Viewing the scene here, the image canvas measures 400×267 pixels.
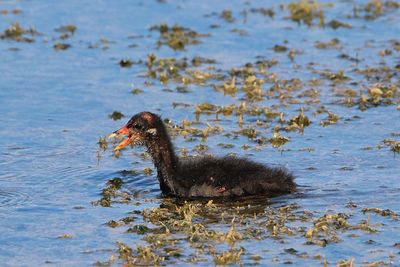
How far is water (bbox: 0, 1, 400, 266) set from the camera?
35.0 ft

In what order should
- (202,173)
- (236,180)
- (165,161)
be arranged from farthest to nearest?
(165,161), (202,173), (236,180)

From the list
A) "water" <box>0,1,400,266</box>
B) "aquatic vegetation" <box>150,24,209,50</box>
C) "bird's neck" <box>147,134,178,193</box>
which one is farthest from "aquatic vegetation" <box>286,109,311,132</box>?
"aquatic vegetation" <box>150,24,209,50</box>

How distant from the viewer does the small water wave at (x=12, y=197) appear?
11.9 m

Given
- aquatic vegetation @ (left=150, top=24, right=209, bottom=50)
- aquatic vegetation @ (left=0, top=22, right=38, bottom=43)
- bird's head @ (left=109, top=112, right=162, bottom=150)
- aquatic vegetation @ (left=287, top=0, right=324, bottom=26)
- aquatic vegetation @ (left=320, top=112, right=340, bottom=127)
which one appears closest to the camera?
bird's head @ (left=109, top=112, right=162, bottom=150)

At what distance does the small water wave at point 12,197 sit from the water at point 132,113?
2 cm

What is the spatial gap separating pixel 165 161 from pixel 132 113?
9.80 feet

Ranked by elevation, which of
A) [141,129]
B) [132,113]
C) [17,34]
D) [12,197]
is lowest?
[12,197]

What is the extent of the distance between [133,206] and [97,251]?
5.45 ft

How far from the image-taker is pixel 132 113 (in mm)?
15586

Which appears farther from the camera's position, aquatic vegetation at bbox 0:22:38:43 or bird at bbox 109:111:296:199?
aquatic vegetation at bbox 0:22:38:43

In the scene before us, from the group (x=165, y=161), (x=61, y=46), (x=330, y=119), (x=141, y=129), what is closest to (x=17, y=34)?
(x=61, y=46)

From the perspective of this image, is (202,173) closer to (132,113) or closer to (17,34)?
(132,113)

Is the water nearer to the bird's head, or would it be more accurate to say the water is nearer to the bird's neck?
the bird's neck

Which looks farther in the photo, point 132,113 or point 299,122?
point 132,113
